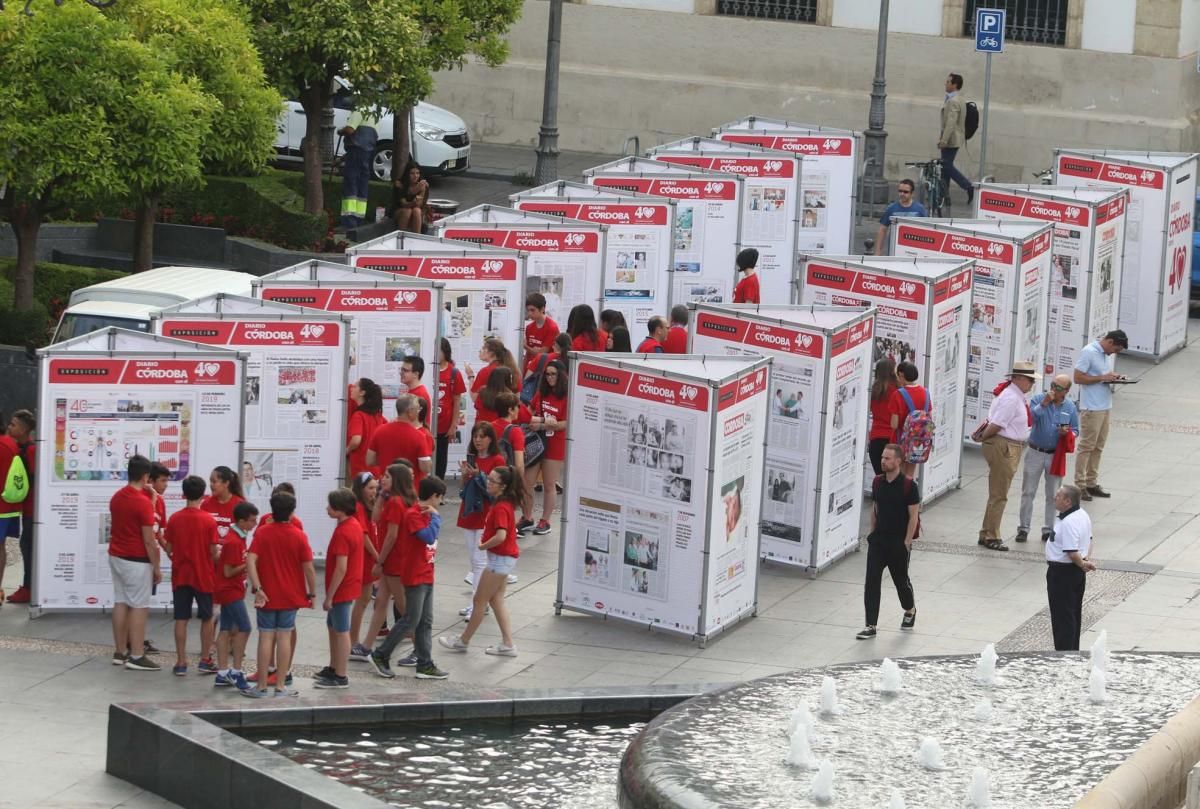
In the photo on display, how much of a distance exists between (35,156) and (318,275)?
14.6 ft

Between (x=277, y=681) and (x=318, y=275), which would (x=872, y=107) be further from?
(x=277, y=681)

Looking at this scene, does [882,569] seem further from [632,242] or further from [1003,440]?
[632,242]

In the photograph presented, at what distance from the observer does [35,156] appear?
23.2 meters

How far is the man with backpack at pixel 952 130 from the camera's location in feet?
110

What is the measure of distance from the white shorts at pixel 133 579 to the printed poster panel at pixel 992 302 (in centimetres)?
928

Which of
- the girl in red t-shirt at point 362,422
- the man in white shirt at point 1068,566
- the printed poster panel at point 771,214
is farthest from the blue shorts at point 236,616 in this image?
the printed poster panel at point 771,214

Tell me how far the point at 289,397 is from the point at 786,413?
4.04 m

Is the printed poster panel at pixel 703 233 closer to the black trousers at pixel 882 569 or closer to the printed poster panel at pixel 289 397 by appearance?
the printed poster panel at pixel 289 397

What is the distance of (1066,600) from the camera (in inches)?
637

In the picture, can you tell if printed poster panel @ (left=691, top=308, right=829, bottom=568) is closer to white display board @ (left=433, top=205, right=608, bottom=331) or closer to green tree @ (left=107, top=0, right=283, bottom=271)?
white display board @ (left=433, top=205, right=608, bottom=331)

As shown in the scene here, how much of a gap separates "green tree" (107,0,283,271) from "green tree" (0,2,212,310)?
1.40 feet

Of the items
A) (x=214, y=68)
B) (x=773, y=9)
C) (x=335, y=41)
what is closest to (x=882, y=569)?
(x=214, y=68)

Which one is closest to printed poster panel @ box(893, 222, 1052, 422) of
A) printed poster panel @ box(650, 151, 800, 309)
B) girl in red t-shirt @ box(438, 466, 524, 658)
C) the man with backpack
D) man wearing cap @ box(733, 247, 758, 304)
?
man wearing cap @ box(733, 247, 758, 304)

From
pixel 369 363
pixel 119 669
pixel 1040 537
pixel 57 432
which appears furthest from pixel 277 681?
pixel 1040 537
